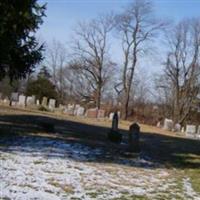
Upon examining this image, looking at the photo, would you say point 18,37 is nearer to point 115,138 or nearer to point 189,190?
point 115,138

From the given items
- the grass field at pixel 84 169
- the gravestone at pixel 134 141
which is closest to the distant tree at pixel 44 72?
the grass field at pixel 84 169

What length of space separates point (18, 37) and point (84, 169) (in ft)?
21.9

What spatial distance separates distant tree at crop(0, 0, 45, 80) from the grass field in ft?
7.76

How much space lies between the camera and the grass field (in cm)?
1085

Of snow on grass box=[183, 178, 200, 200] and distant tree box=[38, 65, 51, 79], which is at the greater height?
distant tree box=[38, 65, 51, 79]

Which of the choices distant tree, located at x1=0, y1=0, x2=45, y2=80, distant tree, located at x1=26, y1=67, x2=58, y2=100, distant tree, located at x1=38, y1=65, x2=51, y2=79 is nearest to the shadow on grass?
distant tree, located at x1=0, y1=0, x2=45, y2=80

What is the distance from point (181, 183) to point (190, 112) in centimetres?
5629

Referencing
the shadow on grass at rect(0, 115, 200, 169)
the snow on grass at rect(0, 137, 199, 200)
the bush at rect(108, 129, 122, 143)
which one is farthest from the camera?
the bush at rect(108, 129, 122, 143)

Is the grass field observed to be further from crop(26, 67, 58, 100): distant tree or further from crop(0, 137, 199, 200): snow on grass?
crop(26, 67, 58, 100): distant tree

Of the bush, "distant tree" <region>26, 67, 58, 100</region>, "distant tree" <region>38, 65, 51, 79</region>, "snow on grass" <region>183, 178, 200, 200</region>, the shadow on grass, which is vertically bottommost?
"snow on grass" <region>183, 178, 200, 200</region>

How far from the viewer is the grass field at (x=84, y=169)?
10.9 m

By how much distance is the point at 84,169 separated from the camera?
534 inches

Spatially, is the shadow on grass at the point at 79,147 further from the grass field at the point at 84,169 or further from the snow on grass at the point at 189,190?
the snow on grass at the point at 189,190

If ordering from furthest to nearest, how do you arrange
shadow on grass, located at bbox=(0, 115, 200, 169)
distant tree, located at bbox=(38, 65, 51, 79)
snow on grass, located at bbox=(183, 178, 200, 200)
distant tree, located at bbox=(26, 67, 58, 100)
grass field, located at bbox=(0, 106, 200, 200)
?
distant tree, located at bbox=(38, 65, 51, 79)
distant tree, located at bbox=(26, 67, 58, 100)
shadow on grass, located at bbox=(0, 115, 200, 169)
snow on grass, located at bbox=(183, 178, 200, 200)
grass field, located at bbox=(0, 106, 200, 200)
